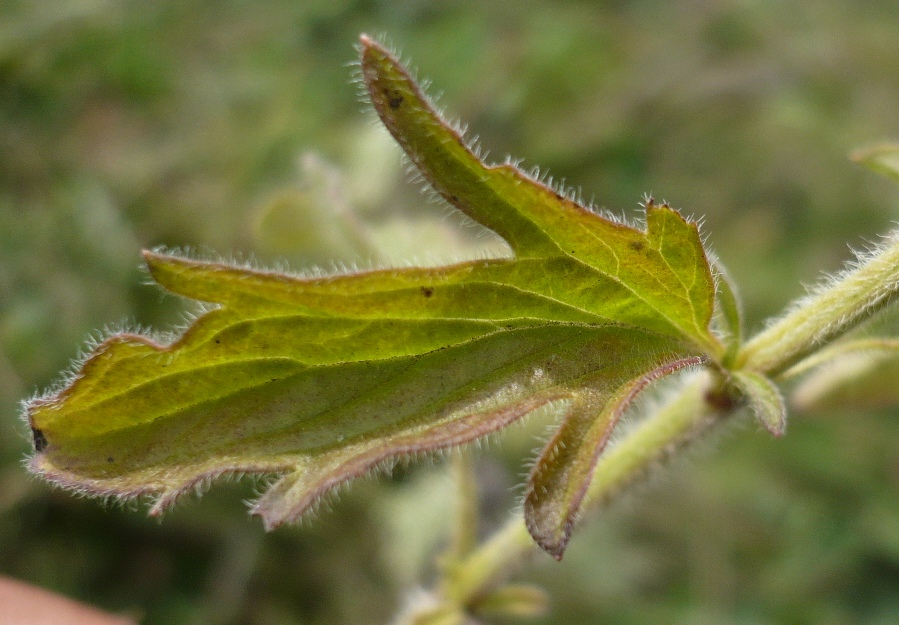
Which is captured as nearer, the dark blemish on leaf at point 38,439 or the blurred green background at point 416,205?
the dark blemish on leaf at point 38,439

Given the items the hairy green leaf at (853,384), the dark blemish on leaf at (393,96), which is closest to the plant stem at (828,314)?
the hairy green leaf at (853,384)

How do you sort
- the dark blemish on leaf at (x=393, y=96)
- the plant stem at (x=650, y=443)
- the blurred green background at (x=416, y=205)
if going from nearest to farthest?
the dark blemish on leaf at (x=393, y=96), the plant stem at (x=650, y=443), the blurred green background at (x=416, y=205)

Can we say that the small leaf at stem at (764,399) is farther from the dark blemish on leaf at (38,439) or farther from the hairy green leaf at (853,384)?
the dark blemish on leaf at (38,439)

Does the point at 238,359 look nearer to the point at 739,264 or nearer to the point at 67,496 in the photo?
the point at 67,496

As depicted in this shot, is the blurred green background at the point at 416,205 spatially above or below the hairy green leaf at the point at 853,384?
above

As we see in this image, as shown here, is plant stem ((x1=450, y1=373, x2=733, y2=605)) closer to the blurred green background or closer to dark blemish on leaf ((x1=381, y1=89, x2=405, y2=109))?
the blurred green background

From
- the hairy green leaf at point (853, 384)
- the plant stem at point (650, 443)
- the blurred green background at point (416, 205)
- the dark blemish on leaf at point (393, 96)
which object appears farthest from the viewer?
the blurred green background at point (416, 205)
